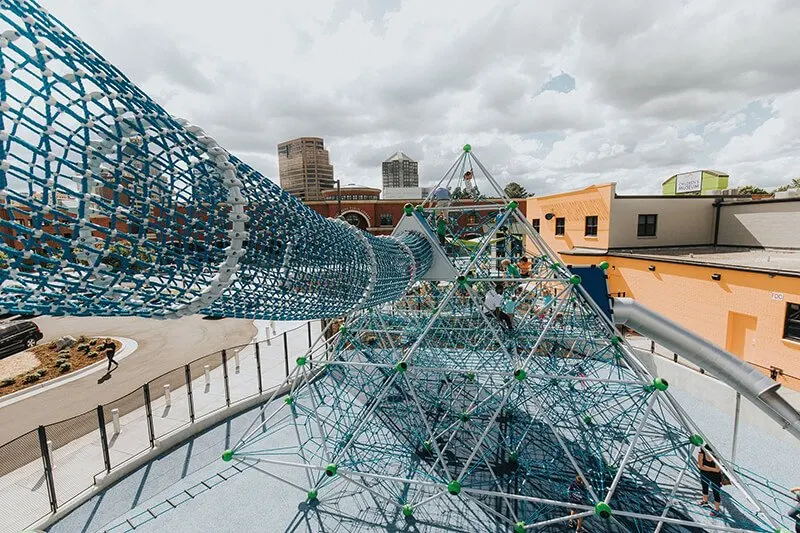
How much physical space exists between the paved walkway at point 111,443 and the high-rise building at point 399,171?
242ft

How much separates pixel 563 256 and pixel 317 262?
18.9 meters

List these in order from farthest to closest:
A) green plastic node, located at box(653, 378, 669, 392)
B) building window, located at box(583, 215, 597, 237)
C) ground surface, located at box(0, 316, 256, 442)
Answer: building window, located at box(583, 215, 597, 237) → ground surface, located at box(0, 316, 256, 442) → green plastic node, located at box(653, 378, 669, 392)

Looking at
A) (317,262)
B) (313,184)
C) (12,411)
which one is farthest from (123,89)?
(313,184)

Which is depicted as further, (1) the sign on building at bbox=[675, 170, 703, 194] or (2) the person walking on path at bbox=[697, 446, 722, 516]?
(1) the sign on building at bbox=[675, 170, 703, 194]

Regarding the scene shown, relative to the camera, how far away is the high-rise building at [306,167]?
8400 centimetres

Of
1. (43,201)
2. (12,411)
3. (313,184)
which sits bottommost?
(12,411)

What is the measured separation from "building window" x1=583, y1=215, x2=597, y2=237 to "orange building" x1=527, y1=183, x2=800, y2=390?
0.05 meters

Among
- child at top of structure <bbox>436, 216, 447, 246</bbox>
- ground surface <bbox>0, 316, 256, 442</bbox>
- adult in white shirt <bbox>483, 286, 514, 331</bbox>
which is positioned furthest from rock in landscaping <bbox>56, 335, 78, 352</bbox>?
adult in white shirt <bbox>483, 286, 514, 331</bbox>

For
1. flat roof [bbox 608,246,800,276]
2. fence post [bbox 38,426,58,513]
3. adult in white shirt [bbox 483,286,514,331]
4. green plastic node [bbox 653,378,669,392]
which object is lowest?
fence post [bbox 38,426,58,513]

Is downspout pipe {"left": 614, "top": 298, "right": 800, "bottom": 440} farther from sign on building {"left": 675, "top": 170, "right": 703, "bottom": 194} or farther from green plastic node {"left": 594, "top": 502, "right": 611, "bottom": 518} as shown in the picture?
sign on building {"left": 675, "top": 170, "right": 703, "bottom": 194}

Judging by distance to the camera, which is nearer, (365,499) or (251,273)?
(251,273)

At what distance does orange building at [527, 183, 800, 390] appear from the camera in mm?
11711

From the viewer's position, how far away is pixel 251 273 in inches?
147

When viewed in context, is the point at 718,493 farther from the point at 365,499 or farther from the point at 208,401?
the point at 208,401
